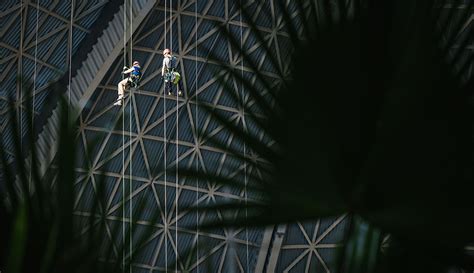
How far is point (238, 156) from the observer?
88.5 inches

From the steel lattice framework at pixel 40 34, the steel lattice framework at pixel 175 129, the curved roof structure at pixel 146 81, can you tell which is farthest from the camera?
the steel lattice framework at pixel 175 129

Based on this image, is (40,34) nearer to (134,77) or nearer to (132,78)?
(132,78)

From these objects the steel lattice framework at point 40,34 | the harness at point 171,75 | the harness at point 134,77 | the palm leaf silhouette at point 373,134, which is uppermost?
the steel lattice framework at point 40,34

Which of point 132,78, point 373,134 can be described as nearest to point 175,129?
point 132,78

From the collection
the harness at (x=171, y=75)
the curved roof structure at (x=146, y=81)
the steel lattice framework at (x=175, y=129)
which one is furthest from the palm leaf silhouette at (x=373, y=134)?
the steel lattice framework at (x=175, y=129)

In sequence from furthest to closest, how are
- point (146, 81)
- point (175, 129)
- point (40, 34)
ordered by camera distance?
point (175, 129) < point (146, 81) < point (40, 34)

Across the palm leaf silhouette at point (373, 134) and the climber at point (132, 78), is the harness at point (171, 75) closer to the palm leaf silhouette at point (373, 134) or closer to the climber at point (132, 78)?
the climber at point (132, 78)

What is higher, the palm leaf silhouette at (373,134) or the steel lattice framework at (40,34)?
the steel lattice framework at (40,34)

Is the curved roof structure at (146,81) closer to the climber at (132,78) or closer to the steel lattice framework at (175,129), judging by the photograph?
the steel lattice framework at (175,129)

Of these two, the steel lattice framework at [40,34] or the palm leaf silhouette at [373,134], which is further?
the steel lattice framework at [40,34]

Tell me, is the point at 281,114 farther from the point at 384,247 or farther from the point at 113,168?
the point at 113,168

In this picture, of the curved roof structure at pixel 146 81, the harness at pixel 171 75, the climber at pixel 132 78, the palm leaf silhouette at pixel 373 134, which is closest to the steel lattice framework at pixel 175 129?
the curved roof structure at pixel 146 81

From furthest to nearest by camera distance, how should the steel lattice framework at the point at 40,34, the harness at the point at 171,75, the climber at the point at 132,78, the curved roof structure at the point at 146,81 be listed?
1. the curved roof structure at the point at 146,81
2. the steel lattice framework at the point at 40,34
3. the harness at the point at 171,75
4. the climber at the point at 132,78

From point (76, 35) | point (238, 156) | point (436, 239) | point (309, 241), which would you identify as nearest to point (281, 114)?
point (238, 156)
